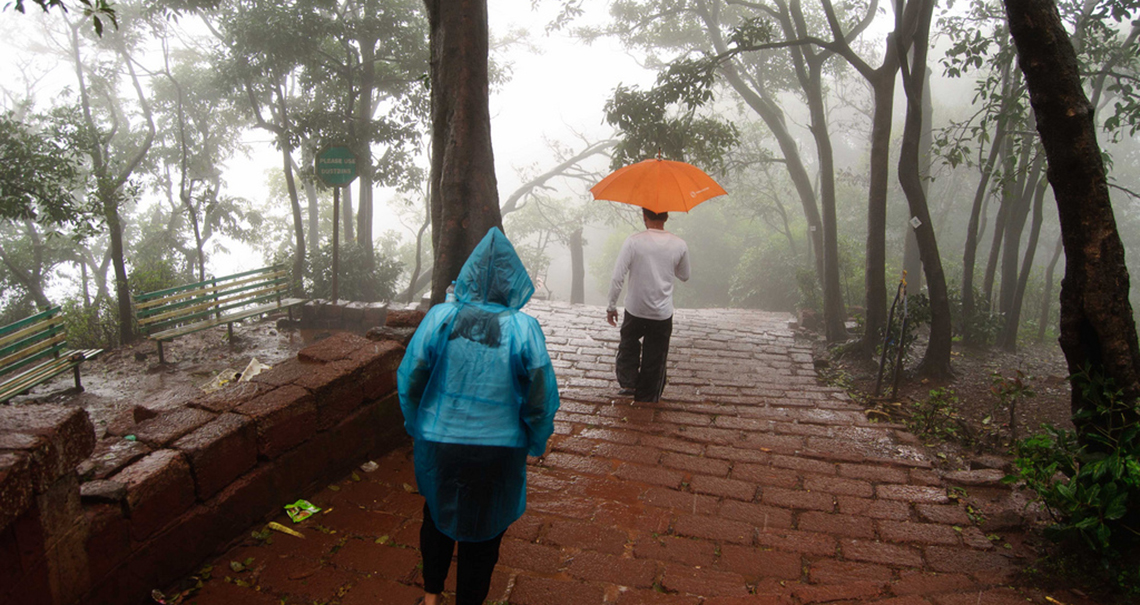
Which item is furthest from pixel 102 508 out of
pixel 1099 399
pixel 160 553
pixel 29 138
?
pixel 29 138

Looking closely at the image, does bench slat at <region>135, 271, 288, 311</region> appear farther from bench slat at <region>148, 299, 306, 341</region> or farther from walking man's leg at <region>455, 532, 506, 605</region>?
walking man's leg at <region>455, 532, 506, 605</region>

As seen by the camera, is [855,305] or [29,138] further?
[855,305]

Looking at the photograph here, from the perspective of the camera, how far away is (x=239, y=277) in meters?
9.32

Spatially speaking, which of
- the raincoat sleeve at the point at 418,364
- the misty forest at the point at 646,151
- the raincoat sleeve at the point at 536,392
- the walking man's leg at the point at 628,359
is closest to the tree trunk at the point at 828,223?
the misty forest at the point at 646,151

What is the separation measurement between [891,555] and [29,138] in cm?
1094

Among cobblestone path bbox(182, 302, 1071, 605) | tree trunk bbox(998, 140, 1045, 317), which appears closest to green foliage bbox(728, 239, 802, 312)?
tree trunk bbox(998, 140, 1045, 317)

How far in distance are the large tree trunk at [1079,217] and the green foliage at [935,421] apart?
1.85m

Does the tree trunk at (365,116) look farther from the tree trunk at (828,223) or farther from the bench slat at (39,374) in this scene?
the tree trunk at (828,223)

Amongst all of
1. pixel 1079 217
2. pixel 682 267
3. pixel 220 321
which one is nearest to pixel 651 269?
pixel 682 267

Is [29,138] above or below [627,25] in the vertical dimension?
below

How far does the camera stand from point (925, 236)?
7012mm

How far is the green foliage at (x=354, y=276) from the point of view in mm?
12828

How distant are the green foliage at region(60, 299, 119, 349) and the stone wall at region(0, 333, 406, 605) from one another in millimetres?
→ 8209

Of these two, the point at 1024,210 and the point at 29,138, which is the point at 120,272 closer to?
the point at 29,138
